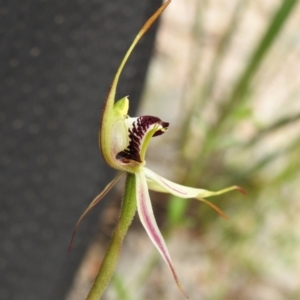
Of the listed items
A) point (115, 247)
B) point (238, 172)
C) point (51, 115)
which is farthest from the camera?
point (238, 172)

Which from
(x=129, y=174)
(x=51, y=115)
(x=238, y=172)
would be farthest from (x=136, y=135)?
(x=238, y=172)

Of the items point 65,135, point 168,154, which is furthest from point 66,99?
point 168,154

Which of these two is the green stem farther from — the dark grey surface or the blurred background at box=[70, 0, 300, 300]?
the blurred background at box=[70, 0, 300, 300]

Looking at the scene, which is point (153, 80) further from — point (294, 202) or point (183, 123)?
point (294, 202)

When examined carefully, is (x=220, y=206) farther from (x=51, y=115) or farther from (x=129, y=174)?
(x=129, y=174)

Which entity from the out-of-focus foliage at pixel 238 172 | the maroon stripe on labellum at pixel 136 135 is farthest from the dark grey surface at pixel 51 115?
the out-of-focus foliage at pixel 238 172

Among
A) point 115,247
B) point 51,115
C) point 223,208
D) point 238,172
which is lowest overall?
point 223,208

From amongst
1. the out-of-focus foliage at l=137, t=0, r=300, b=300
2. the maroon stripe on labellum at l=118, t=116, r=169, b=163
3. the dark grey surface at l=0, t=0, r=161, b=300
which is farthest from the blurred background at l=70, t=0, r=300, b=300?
the maroon stripe on labellum at l=118, t=116, r=169, b=163

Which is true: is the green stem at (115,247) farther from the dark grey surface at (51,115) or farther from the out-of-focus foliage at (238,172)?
the out-of-focus foliage at (238,172)
